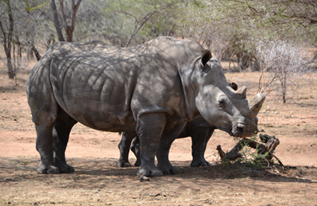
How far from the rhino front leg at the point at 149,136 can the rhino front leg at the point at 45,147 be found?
5.16 feet

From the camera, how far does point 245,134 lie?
17.1 feet

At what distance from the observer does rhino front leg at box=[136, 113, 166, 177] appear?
5.55 metres

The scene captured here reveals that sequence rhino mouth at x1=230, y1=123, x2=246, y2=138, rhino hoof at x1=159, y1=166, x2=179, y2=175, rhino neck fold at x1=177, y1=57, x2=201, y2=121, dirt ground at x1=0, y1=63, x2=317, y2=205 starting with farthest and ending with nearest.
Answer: rhino hoof at x1=159, y1=166, x2=179, y2=175 → rhino neck fold at x1=177, y1=57, x2=201, y2=121 → rhino mouth at x1=230, y1=123, x2=246, y2=138 → dirt ground at x1=0, y1=63, x2=317, y2=205

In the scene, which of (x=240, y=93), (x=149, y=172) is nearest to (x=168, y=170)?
(x=149, y=172)

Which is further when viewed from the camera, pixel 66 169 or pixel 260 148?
pixel 66 169

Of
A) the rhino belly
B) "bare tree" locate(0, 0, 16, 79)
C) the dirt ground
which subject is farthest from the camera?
"bare tree" locate(0, 0, 16, 79)

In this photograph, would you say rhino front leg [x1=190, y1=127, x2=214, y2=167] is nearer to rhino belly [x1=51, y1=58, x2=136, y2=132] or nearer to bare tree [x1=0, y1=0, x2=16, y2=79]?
rhino belly [x1=51, y1=58, x2=136, y2=132]

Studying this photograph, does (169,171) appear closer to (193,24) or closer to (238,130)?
(238,130)

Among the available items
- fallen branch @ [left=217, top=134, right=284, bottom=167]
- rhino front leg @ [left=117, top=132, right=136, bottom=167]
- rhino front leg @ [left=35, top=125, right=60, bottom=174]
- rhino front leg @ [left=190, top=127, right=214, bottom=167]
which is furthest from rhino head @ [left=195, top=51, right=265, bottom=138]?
rhino front leg @ [left=35, top=125, right=60, bottom=174]

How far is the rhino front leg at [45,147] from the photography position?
6.22m

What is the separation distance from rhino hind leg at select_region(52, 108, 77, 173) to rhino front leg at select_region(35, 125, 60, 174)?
0.25m

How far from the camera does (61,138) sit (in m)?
6.71

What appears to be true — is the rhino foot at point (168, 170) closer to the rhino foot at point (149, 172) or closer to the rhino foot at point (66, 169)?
the rhino foot at point (149, 172)

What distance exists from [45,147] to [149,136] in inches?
72.3
